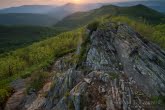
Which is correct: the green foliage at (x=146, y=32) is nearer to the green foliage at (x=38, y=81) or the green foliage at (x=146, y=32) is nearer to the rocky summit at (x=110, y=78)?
the rocky summit at (x=110, y=78)

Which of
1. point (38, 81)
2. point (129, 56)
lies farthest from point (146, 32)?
point (38, 81)

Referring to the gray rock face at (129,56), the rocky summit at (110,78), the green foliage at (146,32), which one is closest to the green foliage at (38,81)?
the rocky summit at (110,78)

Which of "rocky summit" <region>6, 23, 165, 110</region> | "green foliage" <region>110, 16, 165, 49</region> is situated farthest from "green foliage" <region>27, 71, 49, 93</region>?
"green foliage" <region>110, 16, 165, 49</region>

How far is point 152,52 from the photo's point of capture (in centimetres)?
4719

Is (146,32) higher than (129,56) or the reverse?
the reverse

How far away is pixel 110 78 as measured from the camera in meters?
40.1

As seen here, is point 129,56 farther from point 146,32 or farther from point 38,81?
point 146,32

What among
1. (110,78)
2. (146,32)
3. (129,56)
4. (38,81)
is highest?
(129,56)

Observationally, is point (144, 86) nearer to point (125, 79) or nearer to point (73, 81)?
point (125, 79)

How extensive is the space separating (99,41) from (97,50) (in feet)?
8.54

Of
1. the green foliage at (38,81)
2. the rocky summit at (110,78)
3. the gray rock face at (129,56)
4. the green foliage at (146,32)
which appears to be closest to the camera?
the rocky summit at (110,78)

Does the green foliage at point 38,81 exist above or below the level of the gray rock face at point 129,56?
Answer: below

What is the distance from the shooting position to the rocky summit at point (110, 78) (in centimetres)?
3719

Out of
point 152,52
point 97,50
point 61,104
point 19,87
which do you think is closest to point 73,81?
point 61,104
